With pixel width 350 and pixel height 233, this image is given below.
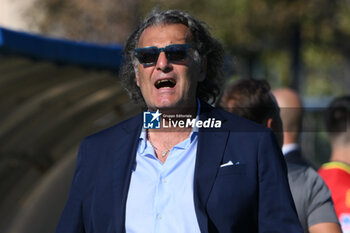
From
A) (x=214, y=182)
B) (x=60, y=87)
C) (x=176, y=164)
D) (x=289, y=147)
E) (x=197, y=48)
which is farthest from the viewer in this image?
(x=60, y=87)

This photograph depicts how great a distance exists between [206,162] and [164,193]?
20 centimetres

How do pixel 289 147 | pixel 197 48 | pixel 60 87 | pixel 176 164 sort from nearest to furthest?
pixel 176 164 < pixel 197 48 < pixel 289 147 < pixel 60 87

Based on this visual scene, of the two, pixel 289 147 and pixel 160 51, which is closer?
pixel 160 51

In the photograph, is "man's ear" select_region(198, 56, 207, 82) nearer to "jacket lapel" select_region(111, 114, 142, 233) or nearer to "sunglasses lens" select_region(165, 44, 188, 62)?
"sunglasses lens" select_region(165, 44, 188, 62)

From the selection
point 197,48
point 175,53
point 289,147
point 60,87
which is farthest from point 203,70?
point 60,87

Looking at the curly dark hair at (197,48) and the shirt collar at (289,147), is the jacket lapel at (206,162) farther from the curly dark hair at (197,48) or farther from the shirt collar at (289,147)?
the shirt collar at (289,147)

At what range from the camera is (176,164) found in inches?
115

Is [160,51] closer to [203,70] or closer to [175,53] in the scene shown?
[175,53]

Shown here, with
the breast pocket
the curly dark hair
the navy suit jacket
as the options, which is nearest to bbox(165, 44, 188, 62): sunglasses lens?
the curly dark hair

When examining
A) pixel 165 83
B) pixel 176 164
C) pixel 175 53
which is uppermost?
pixel 175 53

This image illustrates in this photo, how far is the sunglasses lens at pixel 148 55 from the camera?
3039 mm

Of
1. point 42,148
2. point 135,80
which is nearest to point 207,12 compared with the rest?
point 42,148

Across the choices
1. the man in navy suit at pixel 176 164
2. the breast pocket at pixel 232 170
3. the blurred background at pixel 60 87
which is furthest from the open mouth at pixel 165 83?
the blurred background at pixel 60 87

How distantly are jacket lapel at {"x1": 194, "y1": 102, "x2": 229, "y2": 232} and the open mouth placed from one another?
7.6 inches
